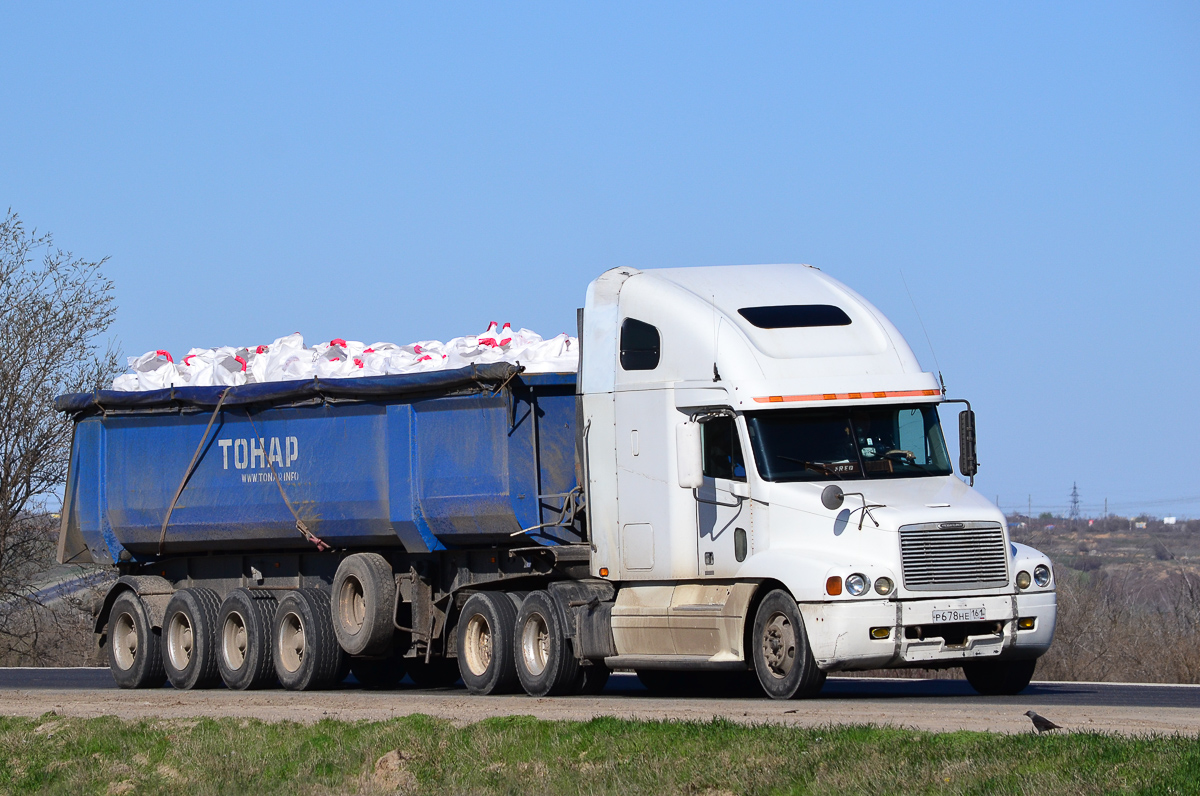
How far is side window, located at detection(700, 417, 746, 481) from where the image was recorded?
606 inches

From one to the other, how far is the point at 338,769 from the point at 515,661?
5767 mm

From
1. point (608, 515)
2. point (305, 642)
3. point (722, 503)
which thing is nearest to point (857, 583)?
point (722, 503)

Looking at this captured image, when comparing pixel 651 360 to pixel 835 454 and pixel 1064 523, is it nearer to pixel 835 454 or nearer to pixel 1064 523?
pixel 835 454

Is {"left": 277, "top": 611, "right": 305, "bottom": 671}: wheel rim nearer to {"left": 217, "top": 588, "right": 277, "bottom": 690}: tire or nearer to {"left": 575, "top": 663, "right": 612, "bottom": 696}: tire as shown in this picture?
{"left": 217, "top": 588, "right": 277, "bottom": 690}: tire

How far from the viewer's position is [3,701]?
59.7 ft

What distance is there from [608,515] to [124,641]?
8392 mm

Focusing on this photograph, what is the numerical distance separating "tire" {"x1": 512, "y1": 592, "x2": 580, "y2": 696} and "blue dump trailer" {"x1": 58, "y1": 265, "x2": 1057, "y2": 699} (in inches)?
1.3

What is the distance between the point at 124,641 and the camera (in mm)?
22047

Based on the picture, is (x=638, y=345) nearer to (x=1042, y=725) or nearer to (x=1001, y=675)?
(x=1001, y=675)

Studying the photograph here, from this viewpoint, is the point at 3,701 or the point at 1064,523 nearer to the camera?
the point at 3,701

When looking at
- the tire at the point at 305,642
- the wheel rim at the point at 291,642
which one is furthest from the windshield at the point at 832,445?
the wheel rim at the point at 291,642

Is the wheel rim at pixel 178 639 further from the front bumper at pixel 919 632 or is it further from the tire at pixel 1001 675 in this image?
the tire at pixel 1001 675

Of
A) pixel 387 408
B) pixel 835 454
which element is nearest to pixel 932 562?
pixel 835 454

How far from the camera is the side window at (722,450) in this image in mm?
15383
